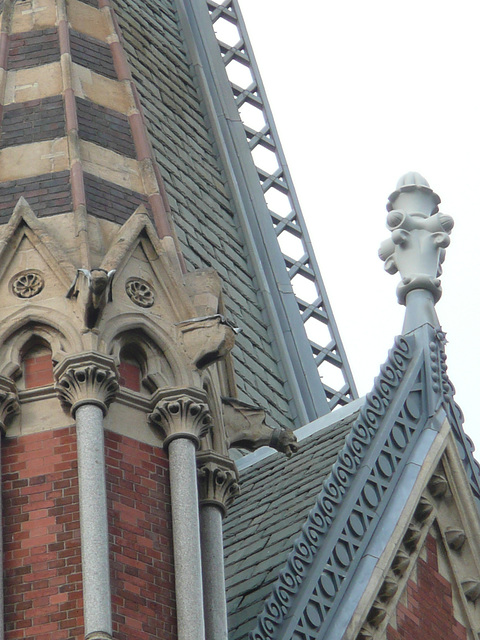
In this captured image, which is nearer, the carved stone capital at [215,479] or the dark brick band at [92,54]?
the carved stone capital at [215,479]

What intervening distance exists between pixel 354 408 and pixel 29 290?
250 inches

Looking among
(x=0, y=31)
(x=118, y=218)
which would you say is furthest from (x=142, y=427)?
(x=0, y=31)

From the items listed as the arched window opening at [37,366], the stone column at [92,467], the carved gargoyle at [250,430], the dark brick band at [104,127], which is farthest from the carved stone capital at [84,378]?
the dark brick band at [104,127]

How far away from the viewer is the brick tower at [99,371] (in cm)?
1770

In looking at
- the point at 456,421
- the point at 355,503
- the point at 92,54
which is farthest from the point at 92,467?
the point at 456,421

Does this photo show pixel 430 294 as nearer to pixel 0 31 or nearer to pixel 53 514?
pixel 0 31

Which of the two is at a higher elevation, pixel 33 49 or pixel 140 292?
pixel 33 49

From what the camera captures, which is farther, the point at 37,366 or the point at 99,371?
the point at 37,366

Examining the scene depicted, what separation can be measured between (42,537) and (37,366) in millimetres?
1562

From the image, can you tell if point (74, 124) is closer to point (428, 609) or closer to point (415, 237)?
point (415, 237)

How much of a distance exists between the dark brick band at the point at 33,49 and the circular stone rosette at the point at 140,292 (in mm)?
2719

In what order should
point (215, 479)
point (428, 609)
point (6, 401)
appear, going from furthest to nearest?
1. point (428, 609)
2. point (215, 479)
3. point (6, 401)

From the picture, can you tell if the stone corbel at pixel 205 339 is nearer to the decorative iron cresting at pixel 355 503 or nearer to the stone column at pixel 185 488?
the stone column at pixel 185 488

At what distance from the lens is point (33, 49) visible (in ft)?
70.8
